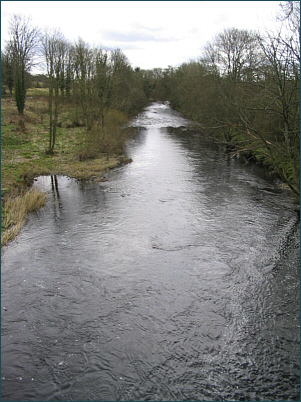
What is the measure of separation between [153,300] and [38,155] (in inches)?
712

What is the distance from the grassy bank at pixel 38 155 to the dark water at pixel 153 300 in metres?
1.11

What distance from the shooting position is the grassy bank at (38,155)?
15962mm

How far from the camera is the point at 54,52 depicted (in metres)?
24.8

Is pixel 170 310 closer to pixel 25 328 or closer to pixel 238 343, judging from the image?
pixel 238 343

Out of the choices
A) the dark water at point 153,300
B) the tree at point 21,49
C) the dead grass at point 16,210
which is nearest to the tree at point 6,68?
the tree at point 21,49

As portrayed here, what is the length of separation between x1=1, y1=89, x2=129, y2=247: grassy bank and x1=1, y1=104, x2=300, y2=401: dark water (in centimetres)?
111

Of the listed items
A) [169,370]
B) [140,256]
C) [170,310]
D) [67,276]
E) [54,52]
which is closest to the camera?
[169,370]

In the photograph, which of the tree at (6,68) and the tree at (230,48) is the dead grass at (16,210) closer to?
the tree at (230,48)

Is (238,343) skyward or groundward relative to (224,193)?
groundward

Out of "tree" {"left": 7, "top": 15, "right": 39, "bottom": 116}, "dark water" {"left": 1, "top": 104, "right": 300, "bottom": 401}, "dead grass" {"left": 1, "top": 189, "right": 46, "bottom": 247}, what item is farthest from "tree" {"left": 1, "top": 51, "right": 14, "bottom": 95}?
"dark water" {"left": 1, "top": 104, "right": 300, "bottom": 401}

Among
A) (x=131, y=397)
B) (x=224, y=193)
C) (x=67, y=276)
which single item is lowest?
(x=131, y=397)

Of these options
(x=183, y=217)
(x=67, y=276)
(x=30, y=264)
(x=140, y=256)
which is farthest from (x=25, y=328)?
(x=183, y=217)

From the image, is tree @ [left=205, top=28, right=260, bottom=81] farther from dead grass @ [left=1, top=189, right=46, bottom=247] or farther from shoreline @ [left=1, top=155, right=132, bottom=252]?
dead grass @ [left=1, top=189, right=46, bottom=247]

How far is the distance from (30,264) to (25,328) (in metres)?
3.14
